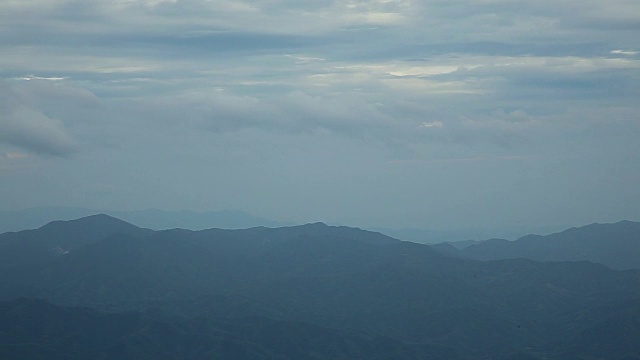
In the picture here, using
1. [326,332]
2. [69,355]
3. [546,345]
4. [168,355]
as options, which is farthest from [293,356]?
[546,345]

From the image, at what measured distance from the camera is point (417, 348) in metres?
184

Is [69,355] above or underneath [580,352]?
above

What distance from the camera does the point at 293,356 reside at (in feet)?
577

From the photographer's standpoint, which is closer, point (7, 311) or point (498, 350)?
point (7, 311)

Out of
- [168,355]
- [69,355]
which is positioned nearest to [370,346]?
[168,355]

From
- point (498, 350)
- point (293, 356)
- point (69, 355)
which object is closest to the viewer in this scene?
point (69, 355)

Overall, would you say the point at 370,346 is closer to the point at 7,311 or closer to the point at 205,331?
the point at 205,331

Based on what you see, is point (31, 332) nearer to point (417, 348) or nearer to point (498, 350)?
point (417, 348)

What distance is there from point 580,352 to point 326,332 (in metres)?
57.7

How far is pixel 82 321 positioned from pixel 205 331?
2813cm

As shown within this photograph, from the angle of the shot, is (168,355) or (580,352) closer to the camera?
(168,355)

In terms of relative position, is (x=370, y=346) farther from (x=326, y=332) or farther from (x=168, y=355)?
(x=168, y=355)

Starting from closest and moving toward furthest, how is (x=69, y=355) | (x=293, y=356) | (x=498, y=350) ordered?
(x=69, y=355)
(x=293, y=356)
(x=498, y=350)

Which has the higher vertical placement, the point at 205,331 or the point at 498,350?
the point at 205,331
